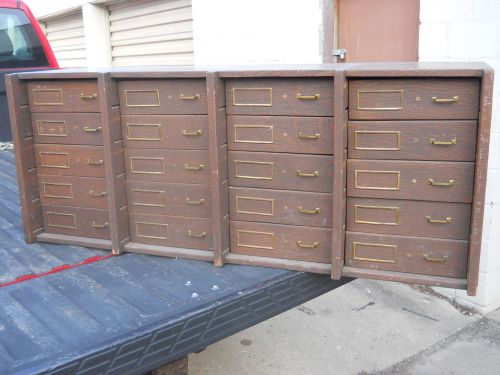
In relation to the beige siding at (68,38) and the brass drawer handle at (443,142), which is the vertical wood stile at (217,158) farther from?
the beige siding at (68,38)

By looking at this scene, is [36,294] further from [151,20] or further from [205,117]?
[151,20]

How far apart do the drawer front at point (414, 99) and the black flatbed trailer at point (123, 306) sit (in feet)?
2.34

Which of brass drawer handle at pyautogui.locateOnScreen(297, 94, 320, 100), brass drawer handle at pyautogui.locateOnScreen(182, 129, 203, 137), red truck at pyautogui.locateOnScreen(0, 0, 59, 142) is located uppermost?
red truck at pyautogui.locateOnScreen(0, 0, 59, 142)

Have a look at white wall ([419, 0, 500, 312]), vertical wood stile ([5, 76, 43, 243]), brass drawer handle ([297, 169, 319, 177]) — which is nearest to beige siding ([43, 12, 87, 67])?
white wall ([419, 0, 500, 312])

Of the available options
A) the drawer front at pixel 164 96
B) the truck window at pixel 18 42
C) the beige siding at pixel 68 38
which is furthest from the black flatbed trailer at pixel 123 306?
the beige siding at pixel 68 38

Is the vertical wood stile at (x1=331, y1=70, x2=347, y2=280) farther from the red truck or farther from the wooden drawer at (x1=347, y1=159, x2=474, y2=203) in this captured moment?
the red truck

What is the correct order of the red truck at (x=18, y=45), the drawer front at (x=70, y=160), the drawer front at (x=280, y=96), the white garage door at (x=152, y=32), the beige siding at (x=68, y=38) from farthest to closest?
1. the beige siding at (x=68, y=38)
2. the white garage door at (x=152, y=32)
3. the red truck at (x=18, y=45)
4. the drawer front at (x=70, y=160)
5. the drawer front at (x=280, y=96)

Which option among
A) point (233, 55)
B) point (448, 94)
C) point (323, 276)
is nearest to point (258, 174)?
point (323, 276)

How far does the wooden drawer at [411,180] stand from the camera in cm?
204

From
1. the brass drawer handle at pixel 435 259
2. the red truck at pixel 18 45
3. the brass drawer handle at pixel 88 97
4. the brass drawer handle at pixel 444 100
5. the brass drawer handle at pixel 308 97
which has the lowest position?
the brass drawer handle at pixel 435 259

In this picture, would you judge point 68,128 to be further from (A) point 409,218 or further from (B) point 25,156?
(A) point 409,218

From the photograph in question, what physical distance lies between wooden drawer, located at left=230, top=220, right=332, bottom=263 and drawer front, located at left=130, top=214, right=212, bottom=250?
125mm

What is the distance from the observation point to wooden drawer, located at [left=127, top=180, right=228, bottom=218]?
235 cm

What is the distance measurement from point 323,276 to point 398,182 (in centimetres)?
50
